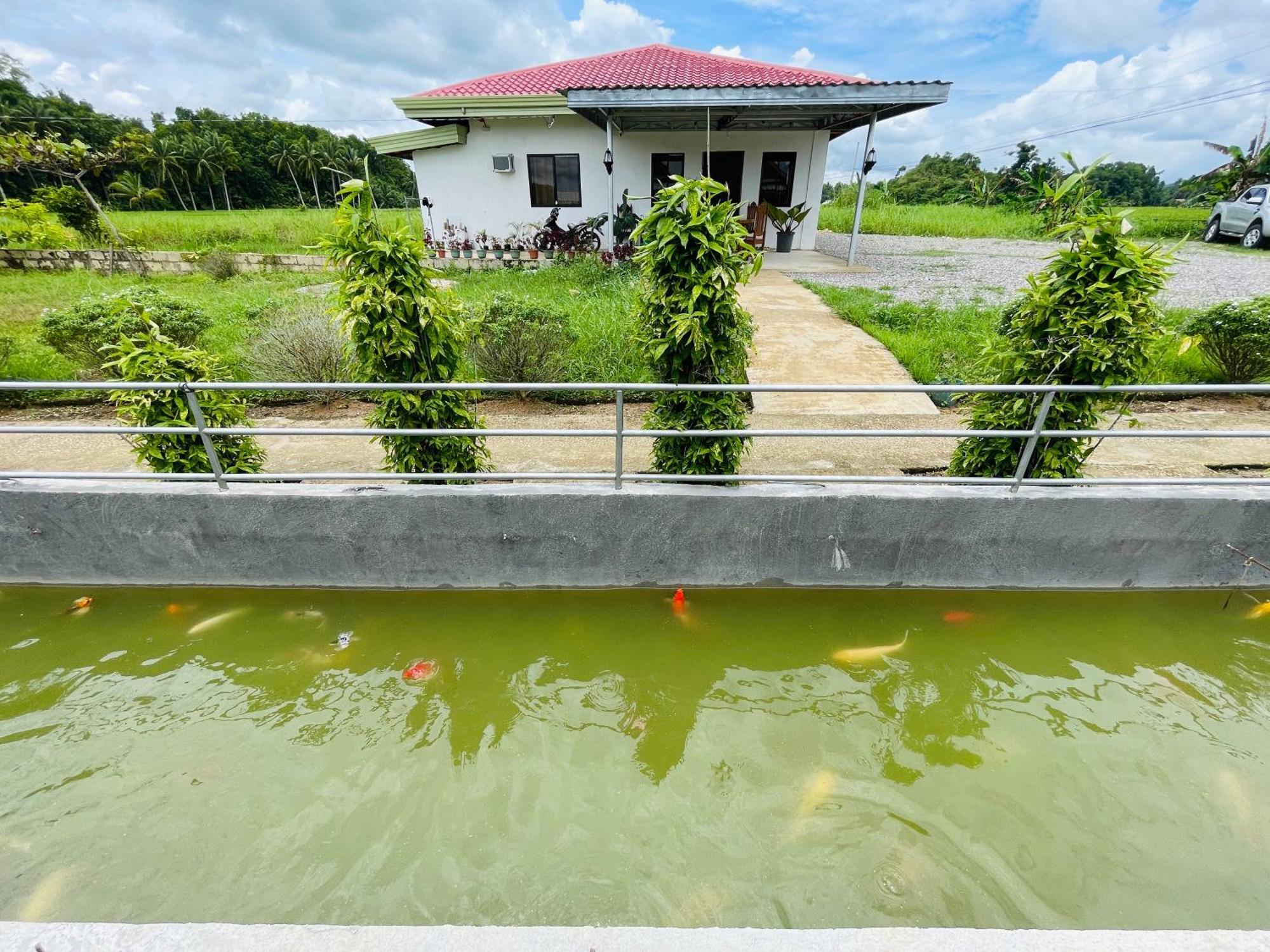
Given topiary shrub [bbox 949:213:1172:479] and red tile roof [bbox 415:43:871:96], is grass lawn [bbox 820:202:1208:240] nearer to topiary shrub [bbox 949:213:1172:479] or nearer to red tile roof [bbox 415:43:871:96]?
red tile roof [bbox 415:43:871:96]

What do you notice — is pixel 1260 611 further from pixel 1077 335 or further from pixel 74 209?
pixel 74 209

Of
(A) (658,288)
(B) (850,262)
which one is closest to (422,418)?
(A) (658,288)

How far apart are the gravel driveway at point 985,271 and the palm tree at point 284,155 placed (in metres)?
40.4

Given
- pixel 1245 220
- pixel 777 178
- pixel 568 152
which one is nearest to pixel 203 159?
pixel 568 152

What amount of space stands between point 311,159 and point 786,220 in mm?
39820

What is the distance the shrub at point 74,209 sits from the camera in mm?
14867

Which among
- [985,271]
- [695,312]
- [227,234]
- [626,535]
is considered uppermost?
[695,312]

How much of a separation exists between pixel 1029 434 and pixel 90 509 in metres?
5.31

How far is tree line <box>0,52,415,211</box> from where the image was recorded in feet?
105

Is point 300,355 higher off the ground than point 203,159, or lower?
lower

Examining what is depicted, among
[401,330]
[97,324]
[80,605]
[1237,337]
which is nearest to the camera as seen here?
[401,330]

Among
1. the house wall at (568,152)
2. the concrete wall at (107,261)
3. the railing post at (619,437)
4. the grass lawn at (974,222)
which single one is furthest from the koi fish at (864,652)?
the grass lawn at (974,222)

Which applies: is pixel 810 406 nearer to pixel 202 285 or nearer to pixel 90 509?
pixel 90 509

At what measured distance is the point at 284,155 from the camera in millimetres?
40312
